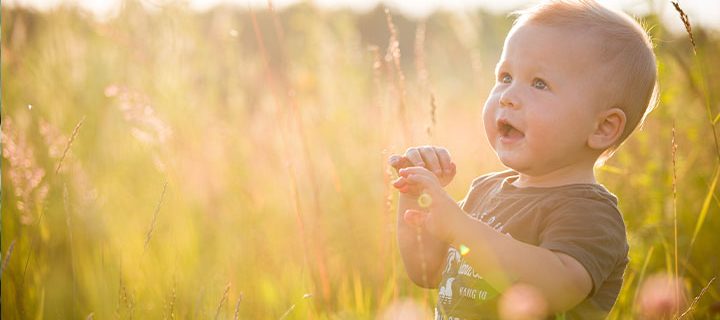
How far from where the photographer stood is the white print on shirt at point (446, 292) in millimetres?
1663

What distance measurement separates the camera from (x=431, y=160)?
1.64 m

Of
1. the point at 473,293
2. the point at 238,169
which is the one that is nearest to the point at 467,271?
the point at 473,293

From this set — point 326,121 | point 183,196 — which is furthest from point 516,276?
point 326,121

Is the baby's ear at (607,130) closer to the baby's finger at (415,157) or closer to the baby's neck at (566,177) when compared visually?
the baby's neck at (566,177)

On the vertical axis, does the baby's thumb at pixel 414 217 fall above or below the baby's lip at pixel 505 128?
below

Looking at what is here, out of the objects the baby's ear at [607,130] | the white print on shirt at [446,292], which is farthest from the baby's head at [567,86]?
the white print on shirt at [446,292]

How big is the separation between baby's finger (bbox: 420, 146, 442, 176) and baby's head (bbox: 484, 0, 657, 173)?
13cm

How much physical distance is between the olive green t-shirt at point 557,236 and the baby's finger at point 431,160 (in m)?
0.16

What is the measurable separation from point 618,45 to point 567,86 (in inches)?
6.0

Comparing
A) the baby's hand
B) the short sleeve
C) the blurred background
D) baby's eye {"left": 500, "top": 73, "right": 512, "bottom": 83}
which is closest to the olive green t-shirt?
the short sleeve

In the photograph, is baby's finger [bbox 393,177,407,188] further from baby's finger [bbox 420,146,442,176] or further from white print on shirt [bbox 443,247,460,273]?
white print on shirt [bbox 443,247,460,273]

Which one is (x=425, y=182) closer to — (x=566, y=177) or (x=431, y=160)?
(x=431, y=160)

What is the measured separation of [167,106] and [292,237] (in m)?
0.89

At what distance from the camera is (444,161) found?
166cm
